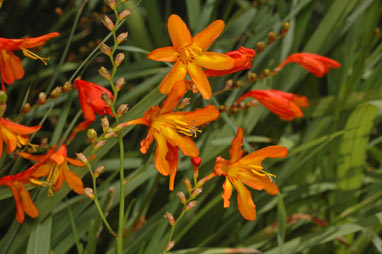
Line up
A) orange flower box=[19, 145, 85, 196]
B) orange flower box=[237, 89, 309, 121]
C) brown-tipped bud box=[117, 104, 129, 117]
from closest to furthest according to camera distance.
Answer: brown-tipped bud box=[117, 104, 129, 117]
orange flower box=[19, 145, 85, 196]
orange flower box=[237, 89, 309, 121]

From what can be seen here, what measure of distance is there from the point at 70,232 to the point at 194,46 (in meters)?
0.45

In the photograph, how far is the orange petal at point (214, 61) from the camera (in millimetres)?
676

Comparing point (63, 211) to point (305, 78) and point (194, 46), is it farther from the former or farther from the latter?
point (305, 78)

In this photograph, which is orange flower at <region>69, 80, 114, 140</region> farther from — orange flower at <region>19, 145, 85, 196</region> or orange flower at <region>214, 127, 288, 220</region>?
orange flower at <region>214, 127, 288, 220</region>

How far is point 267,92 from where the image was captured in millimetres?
951

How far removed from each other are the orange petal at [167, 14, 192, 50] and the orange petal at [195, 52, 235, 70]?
27 mm

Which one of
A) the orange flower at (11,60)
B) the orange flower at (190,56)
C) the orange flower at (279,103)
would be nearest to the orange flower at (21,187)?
the orange flower at (11,60)

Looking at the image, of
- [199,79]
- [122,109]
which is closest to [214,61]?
[199,79]

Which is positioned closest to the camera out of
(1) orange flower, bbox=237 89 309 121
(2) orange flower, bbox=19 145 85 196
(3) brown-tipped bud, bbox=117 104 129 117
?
(3) brown-tipped bud, bbox=117 104 129 117

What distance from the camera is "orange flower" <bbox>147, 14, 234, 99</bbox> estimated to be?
674 millimetres

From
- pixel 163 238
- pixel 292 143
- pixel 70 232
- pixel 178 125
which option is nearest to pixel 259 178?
pixel 178 125

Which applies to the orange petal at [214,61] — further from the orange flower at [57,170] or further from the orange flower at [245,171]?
the orange flower at [57,170]

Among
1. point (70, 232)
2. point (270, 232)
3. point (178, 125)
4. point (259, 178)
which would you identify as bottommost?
point (270, 232)

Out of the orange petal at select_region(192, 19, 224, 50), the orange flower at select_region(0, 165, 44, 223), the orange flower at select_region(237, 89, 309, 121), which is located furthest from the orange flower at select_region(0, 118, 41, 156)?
the orange flower at select_region(237, 89, 309, 121)
